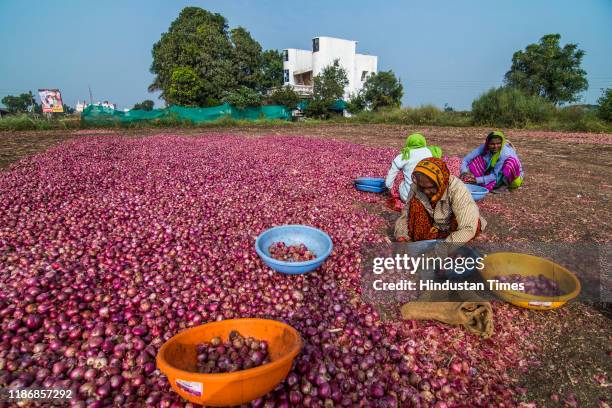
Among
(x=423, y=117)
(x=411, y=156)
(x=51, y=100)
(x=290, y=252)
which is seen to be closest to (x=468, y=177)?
(x=411, y=156)

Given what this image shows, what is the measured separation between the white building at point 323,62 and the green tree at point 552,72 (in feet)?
76.4

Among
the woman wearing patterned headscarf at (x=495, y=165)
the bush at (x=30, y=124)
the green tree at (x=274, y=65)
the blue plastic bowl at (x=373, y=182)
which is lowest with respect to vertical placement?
the blue plastic bowl at (x=373, y=182)

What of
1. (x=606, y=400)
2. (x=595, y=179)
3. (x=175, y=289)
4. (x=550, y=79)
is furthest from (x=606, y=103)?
(x=175, y=289)

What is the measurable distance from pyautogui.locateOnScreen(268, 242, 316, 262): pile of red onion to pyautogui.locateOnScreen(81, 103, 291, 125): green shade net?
22.0 metres

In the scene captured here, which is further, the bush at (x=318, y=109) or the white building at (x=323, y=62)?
the white building at (x=323, y=62)

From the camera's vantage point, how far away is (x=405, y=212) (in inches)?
166

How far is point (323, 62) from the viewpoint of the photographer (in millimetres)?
49250

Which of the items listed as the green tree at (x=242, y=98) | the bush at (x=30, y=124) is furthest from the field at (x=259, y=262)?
the green tree at (x=242, y=98)

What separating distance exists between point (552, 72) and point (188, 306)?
50.5 m

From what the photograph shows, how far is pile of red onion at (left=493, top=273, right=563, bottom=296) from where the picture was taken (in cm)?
316

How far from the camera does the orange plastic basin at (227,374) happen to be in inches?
67.7

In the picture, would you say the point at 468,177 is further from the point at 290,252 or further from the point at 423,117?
the point at 423,117

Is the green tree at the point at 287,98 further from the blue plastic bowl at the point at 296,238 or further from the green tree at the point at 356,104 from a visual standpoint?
the blue plastic bowl at the point at 296,238

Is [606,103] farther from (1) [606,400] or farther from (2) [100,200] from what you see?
(2) [100,200]
